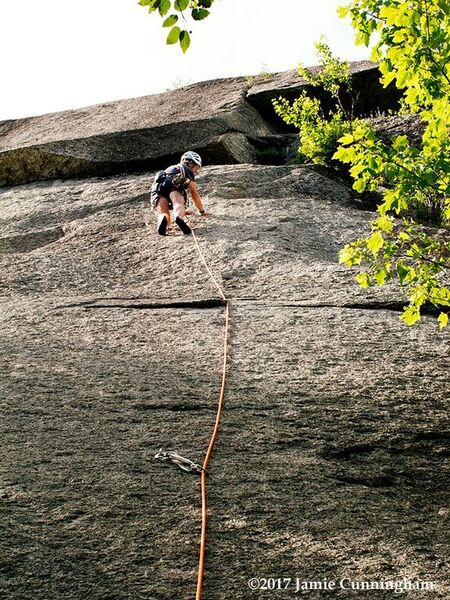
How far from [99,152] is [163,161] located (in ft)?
4.41

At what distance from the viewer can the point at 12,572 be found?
338 centimetres

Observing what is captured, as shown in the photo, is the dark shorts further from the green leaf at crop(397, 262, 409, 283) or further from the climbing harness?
the climbing harness

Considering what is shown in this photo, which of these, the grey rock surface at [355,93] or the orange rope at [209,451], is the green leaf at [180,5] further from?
the grey rock surface at [355,93]

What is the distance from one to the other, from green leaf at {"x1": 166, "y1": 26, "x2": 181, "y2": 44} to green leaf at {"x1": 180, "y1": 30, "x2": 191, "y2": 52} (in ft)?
0.08

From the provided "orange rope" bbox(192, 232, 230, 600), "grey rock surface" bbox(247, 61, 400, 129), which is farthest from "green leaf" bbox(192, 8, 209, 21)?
"grey rock surface" bbox(247, 61, 400, 129)

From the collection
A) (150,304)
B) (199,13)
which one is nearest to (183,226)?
(150,304)

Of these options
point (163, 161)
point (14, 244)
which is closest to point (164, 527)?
point (14, 244)

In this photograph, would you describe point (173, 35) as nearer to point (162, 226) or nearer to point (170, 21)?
point (170, 21)

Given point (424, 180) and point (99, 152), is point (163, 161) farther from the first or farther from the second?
point (424, 180)

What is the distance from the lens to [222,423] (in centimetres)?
482

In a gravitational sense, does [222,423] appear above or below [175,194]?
below

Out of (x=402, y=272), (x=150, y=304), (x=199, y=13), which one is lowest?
(x=150, y=304)

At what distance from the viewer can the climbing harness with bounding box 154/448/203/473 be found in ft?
13.8

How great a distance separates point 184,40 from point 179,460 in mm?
2447
